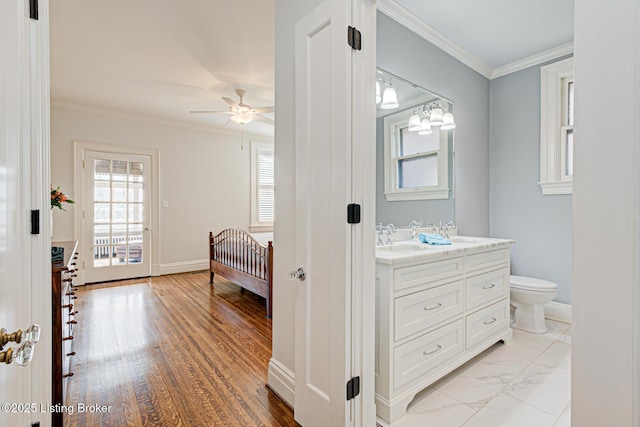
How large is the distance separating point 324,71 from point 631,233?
128cm

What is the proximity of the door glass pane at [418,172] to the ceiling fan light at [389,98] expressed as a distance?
495mm

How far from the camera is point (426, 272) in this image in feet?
5.95

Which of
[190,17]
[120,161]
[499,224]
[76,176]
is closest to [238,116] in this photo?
[190,17]

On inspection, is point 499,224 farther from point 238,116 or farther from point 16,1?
point 16,1

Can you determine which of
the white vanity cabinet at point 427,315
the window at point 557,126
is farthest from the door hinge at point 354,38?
the window at point 557,126

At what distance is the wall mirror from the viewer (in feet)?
8.45

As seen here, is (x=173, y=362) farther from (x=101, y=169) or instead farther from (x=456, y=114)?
(x=101, y=169)

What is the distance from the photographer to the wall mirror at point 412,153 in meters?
2.58

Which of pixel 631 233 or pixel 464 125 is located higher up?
pixel 464 125

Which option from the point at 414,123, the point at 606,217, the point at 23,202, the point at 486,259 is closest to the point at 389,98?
the point at 414,123

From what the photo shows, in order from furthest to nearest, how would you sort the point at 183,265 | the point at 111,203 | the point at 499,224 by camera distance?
the point at 183,265 → the point at 111,203 → the point at 499,224

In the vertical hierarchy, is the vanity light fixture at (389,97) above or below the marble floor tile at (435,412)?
above

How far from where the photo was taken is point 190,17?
2486 mm

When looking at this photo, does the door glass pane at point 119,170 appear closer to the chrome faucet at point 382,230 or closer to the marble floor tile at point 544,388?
the chrome faucet at point 382,230
